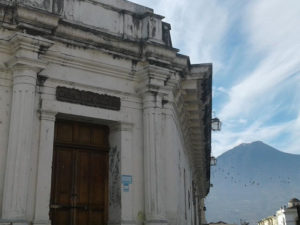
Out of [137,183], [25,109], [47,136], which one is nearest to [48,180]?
[47,136]

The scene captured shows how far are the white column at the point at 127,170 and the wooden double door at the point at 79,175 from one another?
39 centimetres

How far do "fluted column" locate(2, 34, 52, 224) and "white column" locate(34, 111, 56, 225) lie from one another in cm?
26

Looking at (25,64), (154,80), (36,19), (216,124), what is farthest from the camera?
(216,124)

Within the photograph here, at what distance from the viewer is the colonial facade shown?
21.1 ft

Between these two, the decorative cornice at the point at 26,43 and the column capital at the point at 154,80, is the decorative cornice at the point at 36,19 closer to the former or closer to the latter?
the decorative cornice at the point at 26,43

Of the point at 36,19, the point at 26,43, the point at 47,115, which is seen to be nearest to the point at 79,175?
the point at 47,115

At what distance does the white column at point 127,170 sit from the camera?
7246 mm

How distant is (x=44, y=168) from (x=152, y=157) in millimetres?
2072

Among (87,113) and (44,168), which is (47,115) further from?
(44,168)

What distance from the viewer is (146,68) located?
789 centimetres

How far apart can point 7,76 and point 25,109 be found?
72 centimetres

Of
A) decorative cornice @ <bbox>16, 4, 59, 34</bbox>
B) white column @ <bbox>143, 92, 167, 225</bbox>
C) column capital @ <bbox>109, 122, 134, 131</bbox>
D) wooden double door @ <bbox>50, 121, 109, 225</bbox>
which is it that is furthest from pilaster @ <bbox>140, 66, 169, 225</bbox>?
decorative cornice @ <bbox>16, 4, 59, 34</bbox>

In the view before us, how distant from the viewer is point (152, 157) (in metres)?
7.60

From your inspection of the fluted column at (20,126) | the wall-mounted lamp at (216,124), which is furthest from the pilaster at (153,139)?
the wall-mounted lamp at (216,124)
